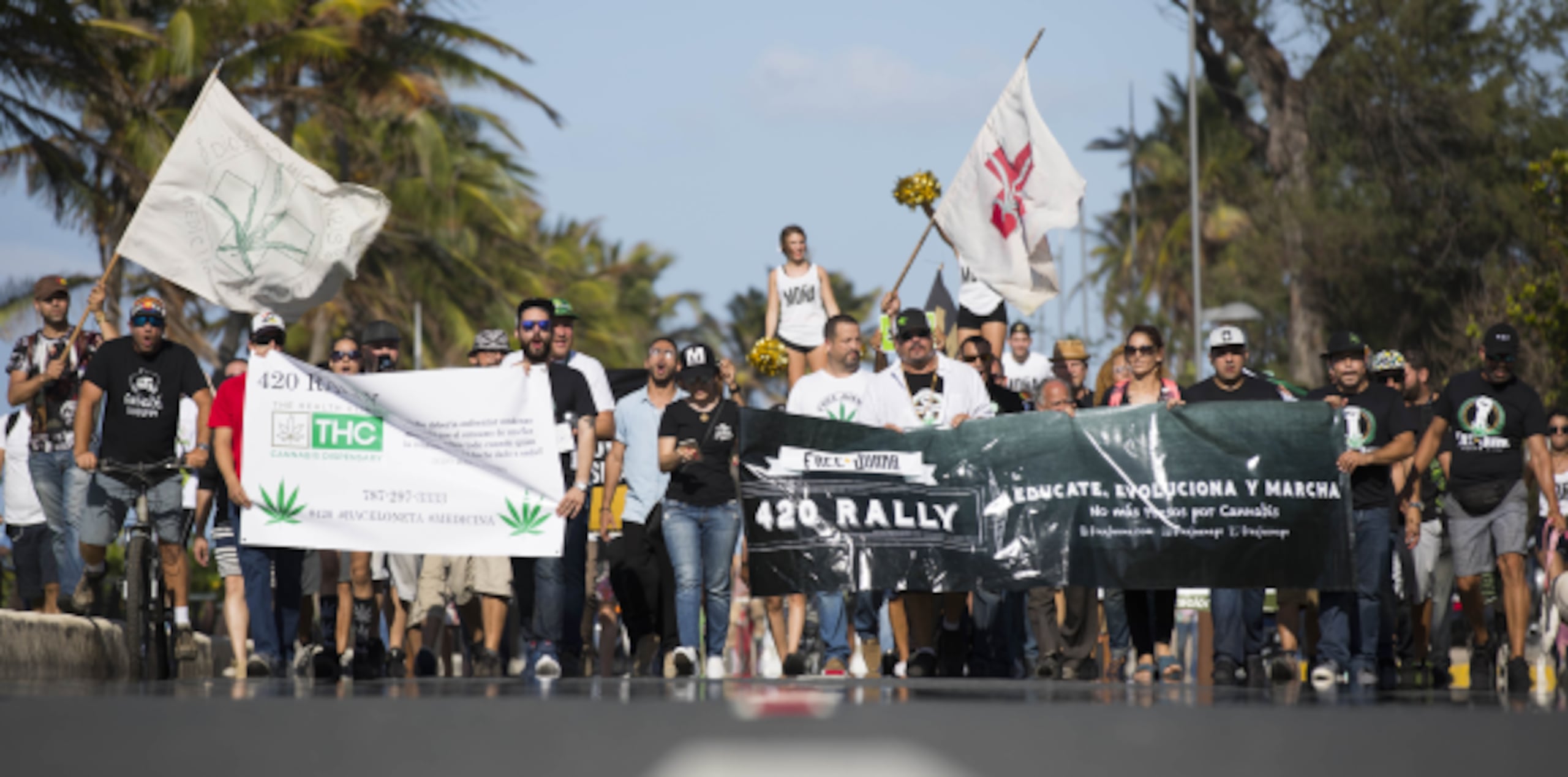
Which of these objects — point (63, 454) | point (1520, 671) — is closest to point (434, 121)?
point (63, 454)

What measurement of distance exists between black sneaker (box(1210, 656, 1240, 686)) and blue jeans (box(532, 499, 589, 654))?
2.97m

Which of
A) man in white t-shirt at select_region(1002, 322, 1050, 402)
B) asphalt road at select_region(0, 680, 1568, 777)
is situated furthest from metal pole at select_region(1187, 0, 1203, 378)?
asphalt road at select_region(0, 680, 1568, 777)

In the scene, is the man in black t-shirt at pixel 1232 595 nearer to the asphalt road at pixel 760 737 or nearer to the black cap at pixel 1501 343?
the black cap at pixel 1501 343

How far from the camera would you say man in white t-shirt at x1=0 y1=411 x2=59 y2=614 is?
45.4ft

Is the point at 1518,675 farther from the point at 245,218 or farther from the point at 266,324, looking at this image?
the point at 245,218

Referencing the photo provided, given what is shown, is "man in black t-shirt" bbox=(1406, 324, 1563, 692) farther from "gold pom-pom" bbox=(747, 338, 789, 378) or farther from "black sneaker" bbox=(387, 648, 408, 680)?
"black sneaker" bbox=(387, 648, 408, 680)

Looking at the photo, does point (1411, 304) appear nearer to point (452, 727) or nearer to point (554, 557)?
point (554, 557)

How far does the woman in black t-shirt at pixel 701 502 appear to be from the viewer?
37.4ft

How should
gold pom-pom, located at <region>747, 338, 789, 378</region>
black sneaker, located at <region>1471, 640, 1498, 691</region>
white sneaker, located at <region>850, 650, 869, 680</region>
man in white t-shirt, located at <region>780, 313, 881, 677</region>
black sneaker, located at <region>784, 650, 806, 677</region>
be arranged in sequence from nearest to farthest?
1. black sneaker, located at <region>784, 650, 806, 677</region>
2. man in white t-shirt, located at <region>780, 313, 881, 677</region>
3. white sneaker, located at <region>850, 650, 869, 680</region>
4. black sneaker, located at <region>1471, 640, 1498, 691</region>
5. gold pom-pom, located at <region>747, 338, 789, 378</region>

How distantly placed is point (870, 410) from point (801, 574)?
3.63ft

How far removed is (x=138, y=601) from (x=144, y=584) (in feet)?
0.38

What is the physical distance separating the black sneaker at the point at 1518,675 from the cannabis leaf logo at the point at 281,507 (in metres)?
7.22

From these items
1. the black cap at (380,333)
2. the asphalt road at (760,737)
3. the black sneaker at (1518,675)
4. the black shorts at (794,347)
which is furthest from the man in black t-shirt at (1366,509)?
the black cap at (380,333)

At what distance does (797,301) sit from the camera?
15875 millimetres
